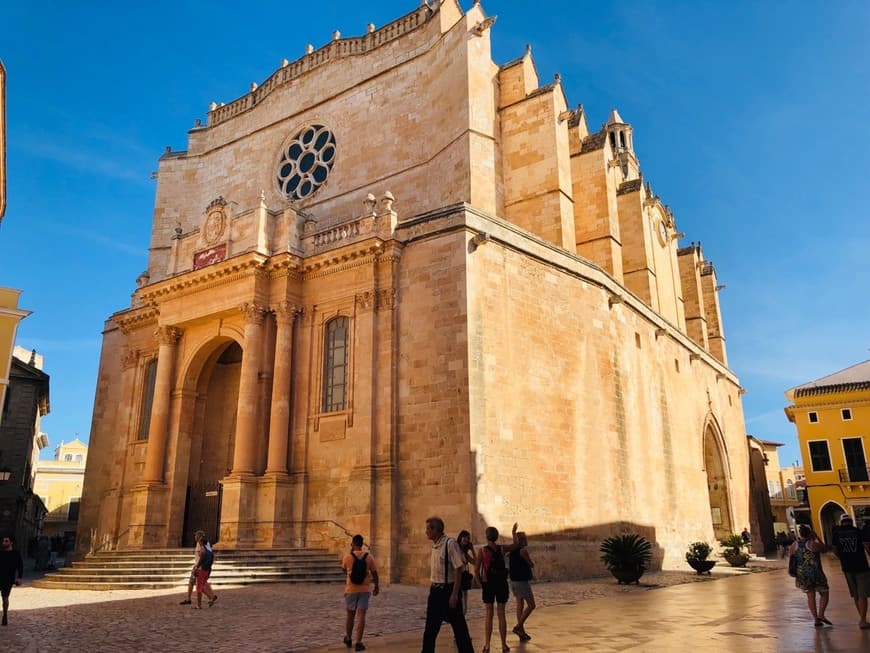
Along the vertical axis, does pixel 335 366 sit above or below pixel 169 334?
below

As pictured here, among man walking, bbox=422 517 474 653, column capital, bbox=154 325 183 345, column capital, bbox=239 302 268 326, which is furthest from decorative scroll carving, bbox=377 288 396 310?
man walking, bbox=422 517 474 653

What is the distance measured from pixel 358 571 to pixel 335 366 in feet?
35.0

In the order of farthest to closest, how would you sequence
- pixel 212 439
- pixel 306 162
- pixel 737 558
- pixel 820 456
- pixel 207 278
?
pixel 820 456 < pixel 306 162 < pixel 737 558 < pixel 212 439 < pixel 207 278

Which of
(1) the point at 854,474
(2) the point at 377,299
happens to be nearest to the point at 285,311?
(2) the point at 377,299

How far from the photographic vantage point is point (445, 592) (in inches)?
237

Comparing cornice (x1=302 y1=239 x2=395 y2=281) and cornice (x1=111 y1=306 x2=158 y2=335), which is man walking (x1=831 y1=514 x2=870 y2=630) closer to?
cornice (x1=302 y1=239 x2=395 y2=281)

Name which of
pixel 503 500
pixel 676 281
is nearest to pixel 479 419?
pixel 503 500

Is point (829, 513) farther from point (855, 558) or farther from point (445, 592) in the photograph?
point (445, 592)

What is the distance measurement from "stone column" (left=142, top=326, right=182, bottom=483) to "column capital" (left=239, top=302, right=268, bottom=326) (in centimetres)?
333

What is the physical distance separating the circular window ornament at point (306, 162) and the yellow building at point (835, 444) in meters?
25.8

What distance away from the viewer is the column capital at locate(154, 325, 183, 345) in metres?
20.1

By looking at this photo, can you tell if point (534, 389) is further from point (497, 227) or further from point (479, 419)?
point (497, 227)

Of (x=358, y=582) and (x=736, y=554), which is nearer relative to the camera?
(x=358, y=582)

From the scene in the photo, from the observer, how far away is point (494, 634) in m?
8.07
